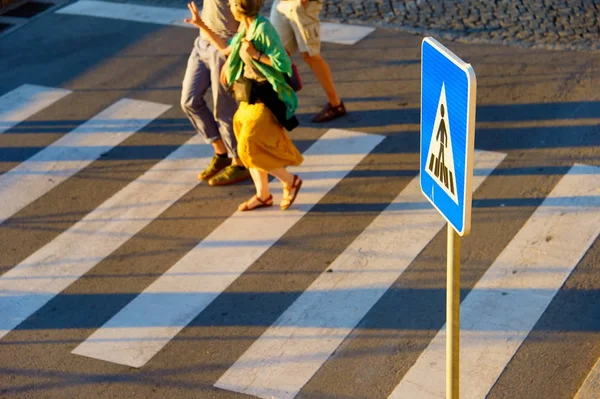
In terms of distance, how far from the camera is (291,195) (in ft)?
29.3

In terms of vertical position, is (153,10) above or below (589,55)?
above

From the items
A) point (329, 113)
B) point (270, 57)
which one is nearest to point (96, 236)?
point (270, 57)

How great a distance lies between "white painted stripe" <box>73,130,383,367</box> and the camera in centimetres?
740

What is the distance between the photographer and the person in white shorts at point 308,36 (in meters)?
10.1

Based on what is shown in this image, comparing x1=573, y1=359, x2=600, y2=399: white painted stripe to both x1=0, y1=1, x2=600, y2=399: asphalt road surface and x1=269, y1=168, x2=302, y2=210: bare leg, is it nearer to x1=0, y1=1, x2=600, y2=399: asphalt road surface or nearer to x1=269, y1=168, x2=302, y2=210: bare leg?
x1=0, y1=1, x2=600, y2=399: asphalt road surface

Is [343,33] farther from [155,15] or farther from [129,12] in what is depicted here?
[129,12]

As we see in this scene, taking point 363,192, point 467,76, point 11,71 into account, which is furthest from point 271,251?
point 11,71

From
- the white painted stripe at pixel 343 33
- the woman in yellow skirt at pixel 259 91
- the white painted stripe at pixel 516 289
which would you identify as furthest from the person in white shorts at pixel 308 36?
the white painted stripe at pixel 516 289

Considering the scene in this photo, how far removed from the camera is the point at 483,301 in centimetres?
752

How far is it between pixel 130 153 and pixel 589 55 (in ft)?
16.1

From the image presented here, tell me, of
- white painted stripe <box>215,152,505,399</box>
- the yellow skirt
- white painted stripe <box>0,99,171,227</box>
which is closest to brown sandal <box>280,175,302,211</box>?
the yellow skirt

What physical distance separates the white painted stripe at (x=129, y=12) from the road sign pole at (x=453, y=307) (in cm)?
865

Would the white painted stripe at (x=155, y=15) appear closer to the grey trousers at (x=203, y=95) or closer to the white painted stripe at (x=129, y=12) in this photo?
the white painted stripe at (x=129, y=12)

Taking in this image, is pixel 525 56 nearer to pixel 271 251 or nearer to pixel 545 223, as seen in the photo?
pixel 545 223
